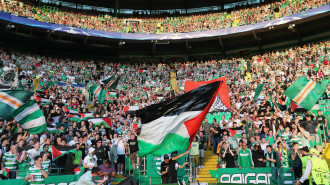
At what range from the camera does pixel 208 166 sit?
46.9 feet

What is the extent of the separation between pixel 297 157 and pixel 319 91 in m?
4.08

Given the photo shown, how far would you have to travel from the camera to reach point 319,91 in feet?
41.2

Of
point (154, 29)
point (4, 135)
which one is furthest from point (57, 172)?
point (154, 29)

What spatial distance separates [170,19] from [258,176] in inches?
1138

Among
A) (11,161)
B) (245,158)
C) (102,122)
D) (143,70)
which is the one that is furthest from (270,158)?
(143,70)

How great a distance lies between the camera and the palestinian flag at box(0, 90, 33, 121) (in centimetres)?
1120

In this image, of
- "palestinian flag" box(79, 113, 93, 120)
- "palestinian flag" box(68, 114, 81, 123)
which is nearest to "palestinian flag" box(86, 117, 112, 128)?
"palestinian flag" box(68, 114, 81, 123)

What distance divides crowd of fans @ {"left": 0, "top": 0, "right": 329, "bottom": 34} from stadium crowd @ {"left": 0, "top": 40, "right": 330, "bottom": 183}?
3.89m

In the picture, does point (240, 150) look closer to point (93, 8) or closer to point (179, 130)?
point (179, 130)

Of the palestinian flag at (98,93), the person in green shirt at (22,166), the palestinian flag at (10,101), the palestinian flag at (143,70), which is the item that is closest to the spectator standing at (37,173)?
the person in green shirt at (22,166)

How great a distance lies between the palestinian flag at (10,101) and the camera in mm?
11203

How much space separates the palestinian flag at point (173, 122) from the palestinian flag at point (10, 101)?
18.3 feet

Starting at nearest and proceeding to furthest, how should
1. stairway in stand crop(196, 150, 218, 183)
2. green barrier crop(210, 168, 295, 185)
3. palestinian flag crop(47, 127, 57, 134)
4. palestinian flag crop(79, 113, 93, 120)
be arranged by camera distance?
green barrier crop(210, 168, 295, 185) → stairway in stand crop(196, 150, 218, 183) → palestinian flag crop(47, 127, 57, 134) → palestinian flag crop(79, 113, 93, 120)

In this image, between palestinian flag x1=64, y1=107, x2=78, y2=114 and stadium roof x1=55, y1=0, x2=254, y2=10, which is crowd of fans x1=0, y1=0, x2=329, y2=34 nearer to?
stadium roof x1=55, y1=0, x2=254, y2=10
